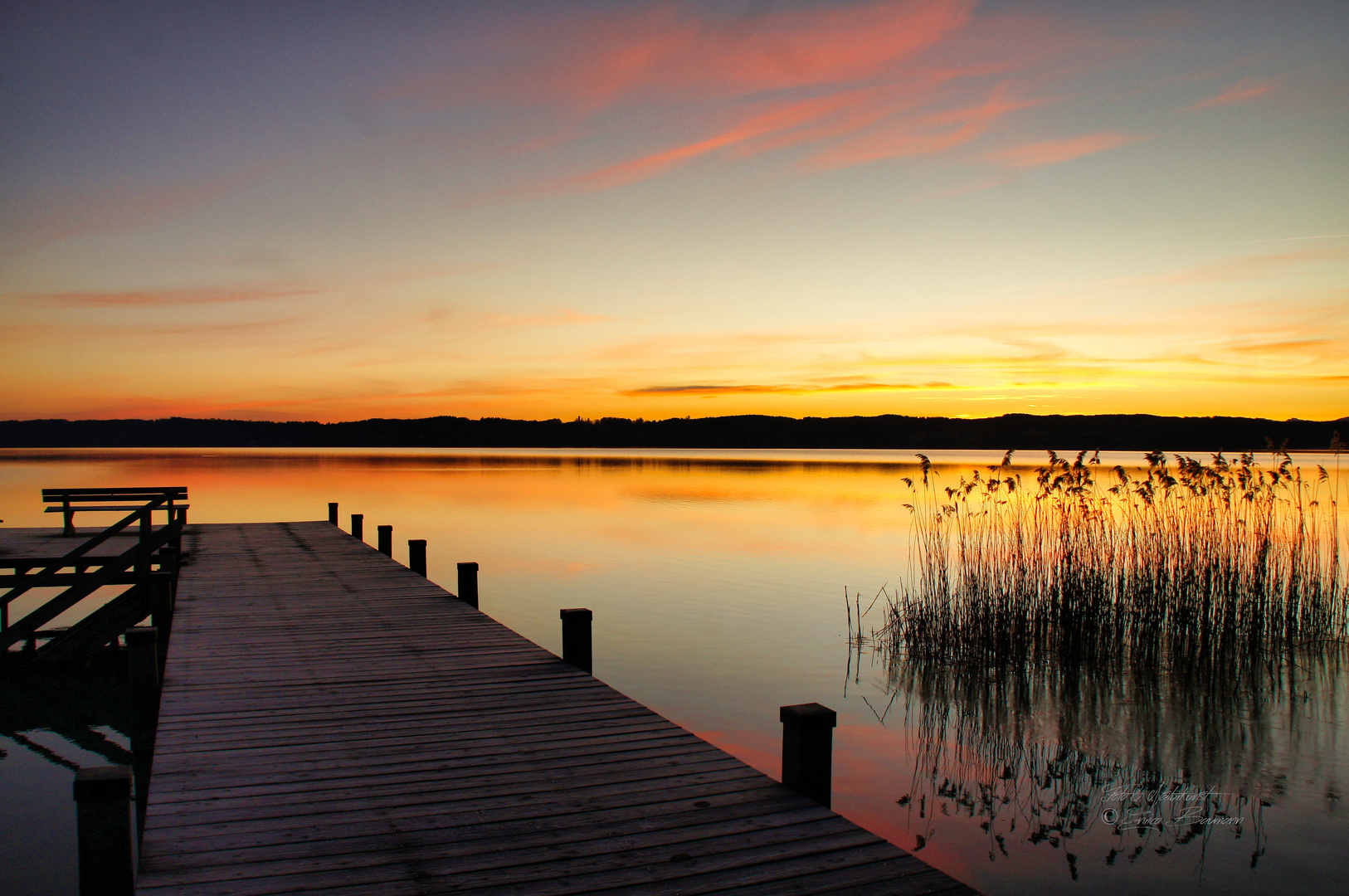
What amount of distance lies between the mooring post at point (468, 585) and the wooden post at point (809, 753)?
6.13 meters

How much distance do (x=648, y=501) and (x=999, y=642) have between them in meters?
25.6

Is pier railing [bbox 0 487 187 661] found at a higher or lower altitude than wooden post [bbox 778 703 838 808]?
lower

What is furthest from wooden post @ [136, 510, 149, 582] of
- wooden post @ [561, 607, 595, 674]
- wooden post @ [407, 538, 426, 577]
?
wooden post @ [561, 607, 595, 674]

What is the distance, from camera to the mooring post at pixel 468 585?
9.41 metres

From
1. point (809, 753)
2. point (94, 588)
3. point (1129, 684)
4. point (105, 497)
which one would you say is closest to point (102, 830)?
point (809, 753)

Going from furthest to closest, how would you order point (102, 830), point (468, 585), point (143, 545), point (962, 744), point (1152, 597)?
point (143, 545) < point (1152, 597) < point (468, 585) < point (962, 744) < point (102, 830)

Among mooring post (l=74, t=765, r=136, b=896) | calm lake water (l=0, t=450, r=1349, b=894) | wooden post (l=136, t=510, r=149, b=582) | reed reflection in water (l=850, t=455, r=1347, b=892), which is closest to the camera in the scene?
mooring post (l=74, t=765, r=136, b=896)

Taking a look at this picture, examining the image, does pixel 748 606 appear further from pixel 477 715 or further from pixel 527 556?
pixel 477 715

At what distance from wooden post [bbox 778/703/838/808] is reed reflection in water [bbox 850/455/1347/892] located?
7.05 feet

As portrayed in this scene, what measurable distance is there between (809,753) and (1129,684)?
634 cm

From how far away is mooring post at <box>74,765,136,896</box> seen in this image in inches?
110

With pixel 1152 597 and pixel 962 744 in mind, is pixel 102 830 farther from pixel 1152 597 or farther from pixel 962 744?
pixel 1152 597

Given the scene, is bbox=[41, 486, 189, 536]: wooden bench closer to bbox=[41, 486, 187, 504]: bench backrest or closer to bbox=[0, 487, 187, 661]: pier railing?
bbox=[41, 486, 187, 504]: bench backrest

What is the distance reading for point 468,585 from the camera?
9422 mm
